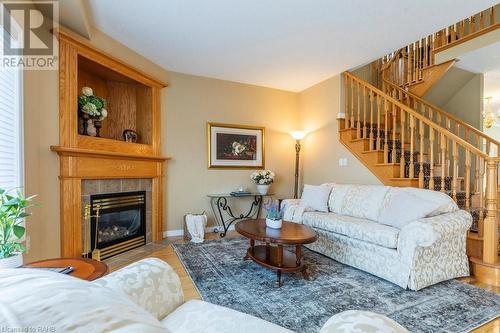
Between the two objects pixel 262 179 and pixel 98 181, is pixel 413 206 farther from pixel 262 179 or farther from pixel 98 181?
pixel 98 181

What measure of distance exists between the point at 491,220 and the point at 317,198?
5.99 ft

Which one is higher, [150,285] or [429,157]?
[429,157]

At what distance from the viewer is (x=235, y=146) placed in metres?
4.66

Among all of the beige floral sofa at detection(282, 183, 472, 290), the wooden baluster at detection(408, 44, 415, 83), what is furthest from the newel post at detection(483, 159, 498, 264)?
the wooden baluster at detection(408, 44, 415, 83)

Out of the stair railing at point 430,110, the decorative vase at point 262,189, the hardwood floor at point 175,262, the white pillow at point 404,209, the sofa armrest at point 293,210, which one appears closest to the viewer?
the hardwood floor at point 175,262

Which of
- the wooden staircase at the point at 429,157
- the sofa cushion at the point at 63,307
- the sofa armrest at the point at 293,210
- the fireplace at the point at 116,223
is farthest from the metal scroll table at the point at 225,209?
the sofa cushion at the point at 63,307

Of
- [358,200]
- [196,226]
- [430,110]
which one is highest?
[430,110]

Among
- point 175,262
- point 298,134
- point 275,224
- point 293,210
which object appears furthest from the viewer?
point 298,134

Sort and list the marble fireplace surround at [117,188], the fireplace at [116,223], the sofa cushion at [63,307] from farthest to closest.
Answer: the fireplace at [116,223] → the marble fireplace surround at [117,188] → the sofa cushion at [63,307]

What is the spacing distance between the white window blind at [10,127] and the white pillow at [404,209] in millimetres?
3456

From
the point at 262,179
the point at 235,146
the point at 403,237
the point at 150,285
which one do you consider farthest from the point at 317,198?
the point at 150,285

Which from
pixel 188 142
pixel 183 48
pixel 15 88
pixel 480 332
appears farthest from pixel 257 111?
pixel 480 332

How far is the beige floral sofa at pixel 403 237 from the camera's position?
2258mm

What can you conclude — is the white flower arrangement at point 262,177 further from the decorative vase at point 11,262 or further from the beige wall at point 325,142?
the decorative vase at point 11,262
